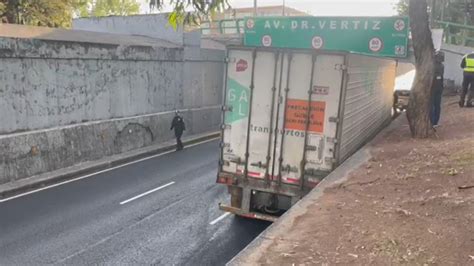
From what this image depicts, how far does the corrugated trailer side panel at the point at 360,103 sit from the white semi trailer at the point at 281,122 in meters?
0.06

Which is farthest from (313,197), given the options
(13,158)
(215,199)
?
(13,158)

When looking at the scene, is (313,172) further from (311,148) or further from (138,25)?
(138,25)

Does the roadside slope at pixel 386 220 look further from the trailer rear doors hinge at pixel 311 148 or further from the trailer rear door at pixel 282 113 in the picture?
the trailer rear door at pixel 282 113

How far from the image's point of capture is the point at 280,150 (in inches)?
300

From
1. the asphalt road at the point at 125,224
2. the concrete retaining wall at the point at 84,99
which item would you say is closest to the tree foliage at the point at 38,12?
the concrete retaining wall at the point at 84,99

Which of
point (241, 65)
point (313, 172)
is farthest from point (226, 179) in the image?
point (241, 65)

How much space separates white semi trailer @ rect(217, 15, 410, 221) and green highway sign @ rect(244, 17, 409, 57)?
317 inches

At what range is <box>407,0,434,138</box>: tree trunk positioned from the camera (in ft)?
33.9

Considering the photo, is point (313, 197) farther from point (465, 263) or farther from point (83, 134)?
point (83, 134)

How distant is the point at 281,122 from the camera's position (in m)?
7.59

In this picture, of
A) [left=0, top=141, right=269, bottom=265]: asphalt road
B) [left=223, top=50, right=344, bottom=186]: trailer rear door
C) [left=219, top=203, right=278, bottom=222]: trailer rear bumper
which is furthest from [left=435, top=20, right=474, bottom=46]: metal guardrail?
[left=219, top=203, right=278, bottom=222]: trailer rear bumper

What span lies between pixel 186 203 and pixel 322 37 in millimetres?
10285

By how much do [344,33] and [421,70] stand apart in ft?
21.2

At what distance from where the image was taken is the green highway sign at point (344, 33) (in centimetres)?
1622
